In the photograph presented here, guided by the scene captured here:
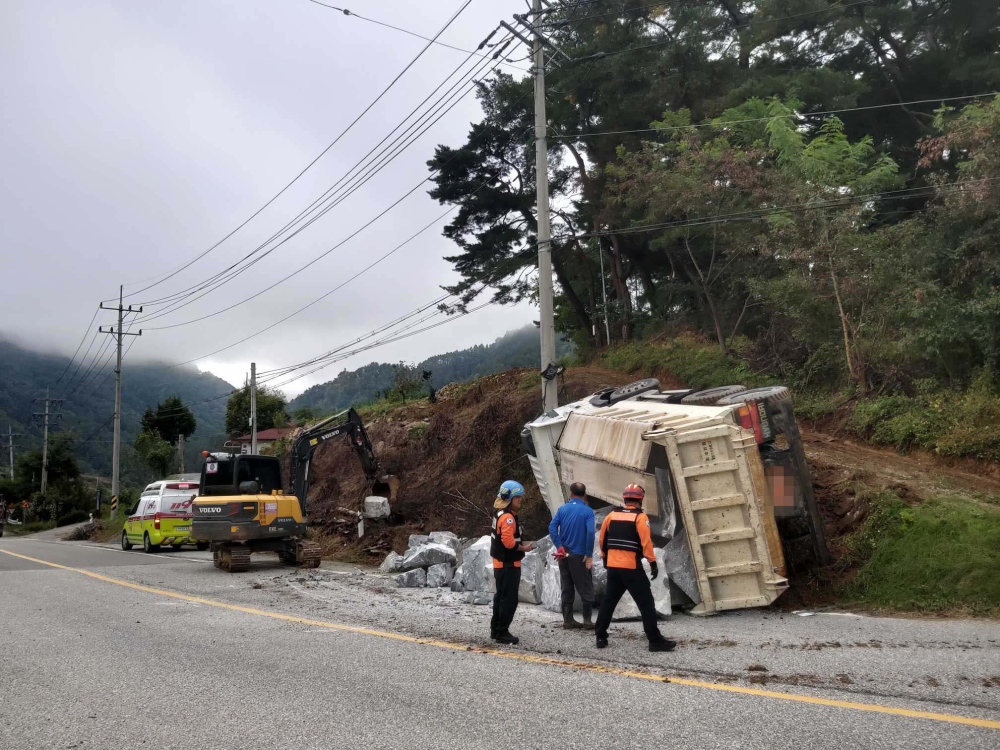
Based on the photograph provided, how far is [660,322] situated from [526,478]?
10.4 meters

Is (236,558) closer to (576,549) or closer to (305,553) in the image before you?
(305,553)

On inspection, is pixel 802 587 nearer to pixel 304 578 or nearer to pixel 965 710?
pixel 965 710

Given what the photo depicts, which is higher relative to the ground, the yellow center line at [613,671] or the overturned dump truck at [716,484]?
the overturned dump truck at [716,484]

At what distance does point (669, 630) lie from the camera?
27.8ft

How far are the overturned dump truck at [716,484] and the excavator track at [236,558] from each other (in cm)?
761

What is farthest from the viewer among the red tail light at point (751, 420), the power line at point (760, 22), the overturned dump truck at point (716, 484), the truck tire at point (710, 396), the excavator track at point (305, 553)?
the power line at point (760, 22)

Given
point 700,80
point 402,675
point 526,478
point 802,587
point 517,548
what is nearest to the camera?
point 402,675

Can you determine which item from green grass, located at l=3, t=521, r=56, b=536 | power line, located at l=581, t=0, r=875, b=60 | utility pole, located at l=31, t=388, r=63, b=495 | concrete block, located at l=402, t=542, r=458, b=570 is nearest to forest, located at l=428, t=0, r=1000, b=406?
power line, located at l=581, t=0, r=875, b=60

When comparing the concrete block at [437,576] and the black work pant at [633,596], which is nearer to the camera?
the black work pant at [633,596]

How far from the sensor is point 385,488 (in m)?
20.0

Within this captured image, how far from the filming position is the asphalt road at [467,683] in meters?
4.82

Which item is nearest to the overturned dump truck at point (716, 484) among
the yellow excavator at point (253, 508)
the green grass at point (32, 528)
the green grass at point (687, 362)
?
the yellow excavator at point (253, 508)

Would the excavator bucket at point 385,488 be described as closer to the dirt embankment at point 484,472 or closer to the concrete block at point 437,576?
the dirt embankment at point 484,472

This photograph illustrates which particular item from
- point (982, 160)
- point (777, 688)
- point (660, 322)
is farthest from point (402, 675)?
point (660, 322)
